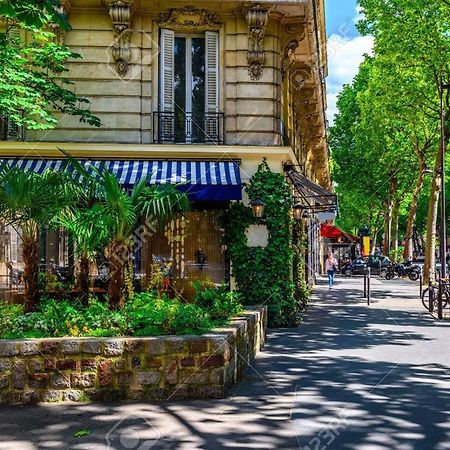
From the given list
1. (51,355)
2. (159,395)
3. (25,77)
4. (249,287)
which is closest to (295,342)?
(249,287)

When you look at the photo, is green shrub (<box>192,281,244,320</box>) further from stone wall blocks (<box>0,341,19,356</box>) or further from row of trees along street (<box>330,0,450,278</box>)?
row of trees along street (<box>330,0,450,278</box>)

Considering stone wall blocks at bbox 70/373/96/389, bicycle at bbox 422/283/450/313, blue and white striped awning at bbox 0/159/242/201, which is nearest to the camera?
stone wall blocks at bbox 70/373/96/389

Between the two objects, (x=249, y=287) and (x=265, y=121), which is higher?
(x=265, y=121)

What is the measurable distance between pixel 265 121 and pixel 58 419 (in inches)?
406

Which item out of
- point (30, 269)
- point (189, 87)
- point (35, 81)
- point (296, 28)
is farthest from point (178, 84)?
point (30, 269)

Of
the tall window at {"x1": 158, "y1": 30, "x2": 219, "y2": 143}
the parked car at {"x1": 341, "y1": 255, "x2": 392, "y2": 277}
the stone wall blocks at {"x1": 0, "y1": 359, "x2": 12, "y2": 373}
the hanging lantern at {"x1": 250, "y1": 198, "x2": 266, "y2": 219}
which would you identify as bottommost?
the stone wall blocks at {"x1": 0, "y1": 359, "x2": 12, "y2": 373}

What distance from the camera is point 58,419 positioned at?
6703 mm

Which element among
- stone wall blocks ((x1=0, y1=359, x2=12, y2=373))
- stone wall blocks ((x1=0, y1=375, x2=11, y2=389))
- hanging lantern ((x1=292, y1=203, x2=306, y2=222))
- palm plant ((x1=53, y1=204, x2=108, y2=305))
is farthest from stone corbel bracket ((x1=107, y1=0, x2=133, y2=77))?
→ stone wall blocks ((x1=0, y1=375, x2=11, y2=389))

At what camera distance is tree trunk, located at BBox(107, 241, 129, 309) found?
29.0 feet

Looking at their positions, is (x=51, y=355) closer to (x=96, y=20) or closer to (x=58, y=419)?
(x=58, y=419)

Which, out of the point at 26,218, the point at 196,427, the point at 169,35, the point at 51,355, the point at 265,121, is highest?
the point at 169,35

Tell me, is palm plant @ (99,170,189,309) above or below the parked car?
above

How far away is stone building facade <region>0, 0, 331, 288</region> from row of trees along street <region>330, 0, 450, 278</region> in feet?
34.8

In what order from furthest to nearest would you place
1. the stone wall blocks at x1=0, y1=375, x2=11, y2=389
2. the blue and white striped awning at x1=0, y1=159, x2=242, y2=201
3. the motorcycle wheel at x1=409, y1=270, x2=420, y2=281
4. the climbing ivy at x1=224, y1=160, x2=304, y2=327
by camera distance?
the motorcycle wheel at x1=409, y1=270, x2=420, y2=281 → the climbing ivy at x1=224, y1=160, x2=304, y2=327 → the blue and white striped awning at x1=0, y1=159, x2=242, y2=201 → the stone wall blocks at x1=0, y1=375, x2=11, y2=389
